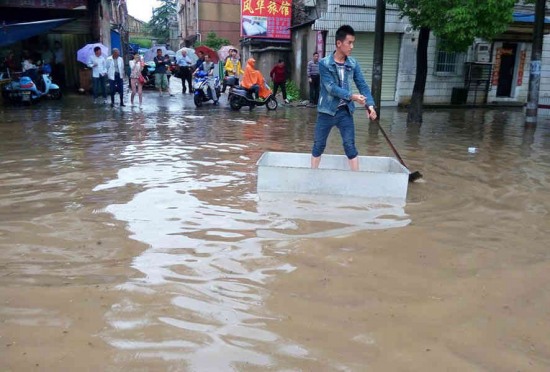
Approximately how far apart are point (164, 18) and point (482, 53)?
4243cm

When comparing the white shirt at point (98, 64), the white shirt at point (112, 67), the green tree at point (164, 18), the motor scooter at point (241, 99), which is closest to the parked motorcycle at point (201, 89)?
the motor scooter at point (241, 99)

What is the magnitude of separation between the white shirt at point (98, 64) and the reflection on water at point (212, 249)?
355 inches

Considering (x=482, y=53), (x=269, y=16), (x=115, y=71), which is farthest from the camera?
(x=269, y=16)

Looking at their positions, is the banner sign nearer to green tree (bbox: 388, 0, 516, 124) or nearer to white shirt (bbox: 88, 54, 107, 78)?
white shirt (bbox: 88, 54, 107, 78)

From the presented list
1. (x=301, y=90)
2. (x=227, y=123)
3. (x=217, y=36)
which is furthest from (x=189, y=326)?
(x=217, y=36)

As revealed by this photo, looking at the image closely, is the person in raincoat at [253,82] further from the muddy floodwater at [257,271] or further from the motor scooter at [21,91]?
the muddy floodwater at [257,271]

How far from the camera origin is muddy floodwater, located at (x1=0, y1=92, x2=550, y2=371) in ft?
7.95

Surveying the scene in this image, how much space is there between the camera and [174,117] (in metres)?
11.8

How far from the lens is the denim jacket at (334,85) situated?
4969mm

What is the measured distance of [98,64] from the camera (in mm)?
14258

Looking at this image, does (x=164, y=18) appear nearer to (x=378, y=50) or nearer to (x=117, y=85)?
(x=117, y=85)

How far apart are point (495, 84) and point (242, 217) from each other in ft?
55.8

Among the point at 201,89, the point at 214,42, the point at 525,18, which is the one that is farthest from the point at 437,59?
the point at 214,42

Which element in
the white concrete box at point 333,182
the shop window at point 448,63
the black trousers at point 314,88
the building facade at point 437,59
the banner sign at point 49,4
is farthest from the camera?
the shop window at point 448,63
